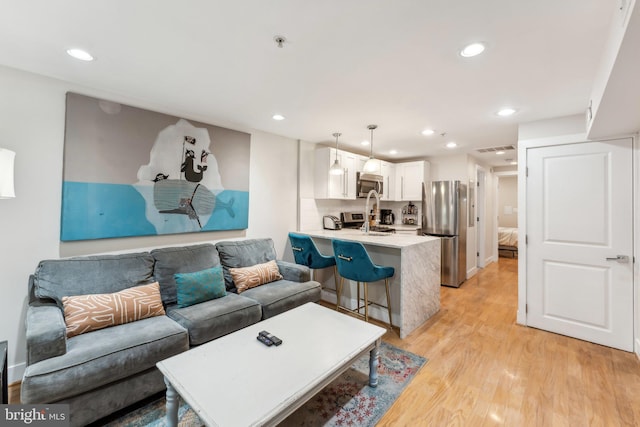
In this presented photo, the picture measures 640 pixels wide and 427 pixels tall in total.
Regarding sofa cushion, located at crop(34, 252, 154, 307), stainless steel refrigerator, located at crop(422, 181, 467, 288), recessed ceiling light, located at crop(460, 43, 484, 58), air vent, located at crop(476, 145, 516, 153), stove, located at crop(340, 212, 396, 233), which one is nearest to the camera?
recessed ceiling light, located at crop(460, 43, 484, 58)

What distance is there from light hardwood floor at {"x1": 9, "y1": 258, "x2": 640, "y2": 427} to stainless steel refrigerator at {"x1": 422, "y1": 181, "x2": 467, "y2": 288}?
4.65 ft

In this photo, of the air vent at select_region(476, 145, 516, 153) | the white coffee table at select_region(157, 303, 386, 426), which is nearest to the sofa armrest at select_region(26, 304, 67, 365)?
the white coffee table at select_region(157, 303, 386, 426)

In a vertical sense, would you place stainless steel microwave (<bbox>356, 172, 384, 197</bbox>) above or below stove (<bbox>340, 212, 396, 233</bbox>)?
above

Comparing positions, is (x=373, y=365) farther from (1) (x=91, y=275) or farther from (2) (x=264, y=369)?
(1) (x=91, y=275)

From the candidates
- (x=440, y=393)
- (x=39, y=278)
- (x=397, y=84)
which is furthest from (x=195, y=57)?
(x=440, y=393)

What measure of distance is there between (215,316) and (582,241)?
3.63 metres

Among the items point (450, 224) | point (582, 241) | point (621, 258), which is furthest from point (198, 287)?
point (450, 224)

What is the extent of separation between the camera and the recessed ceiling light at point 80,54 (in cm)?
183

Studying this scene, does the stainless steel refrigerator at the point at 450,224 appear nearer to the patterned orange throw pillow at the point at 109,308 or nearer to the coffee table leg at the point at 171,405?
the patterned orange throw pillow at the point at 109,308

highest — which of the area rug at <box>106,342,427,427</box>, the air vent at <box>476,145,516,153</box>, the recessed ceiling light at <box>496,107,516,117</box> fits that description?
the air vent at <box>476,145,516,153</box>

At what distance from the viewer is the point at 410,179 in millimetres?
5445

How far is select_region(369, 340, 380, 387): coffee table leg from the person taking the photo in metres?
2.01

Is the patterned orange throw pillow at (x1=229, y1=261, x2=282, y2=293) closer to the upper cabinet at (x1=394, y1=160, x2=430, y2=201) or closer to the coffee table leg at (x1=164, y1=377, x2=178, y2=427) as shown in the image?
the coffee table leg at (x1=164, y1=377, x2=178, y2=427)

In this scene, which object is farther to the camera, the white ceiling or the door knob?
the door knob
